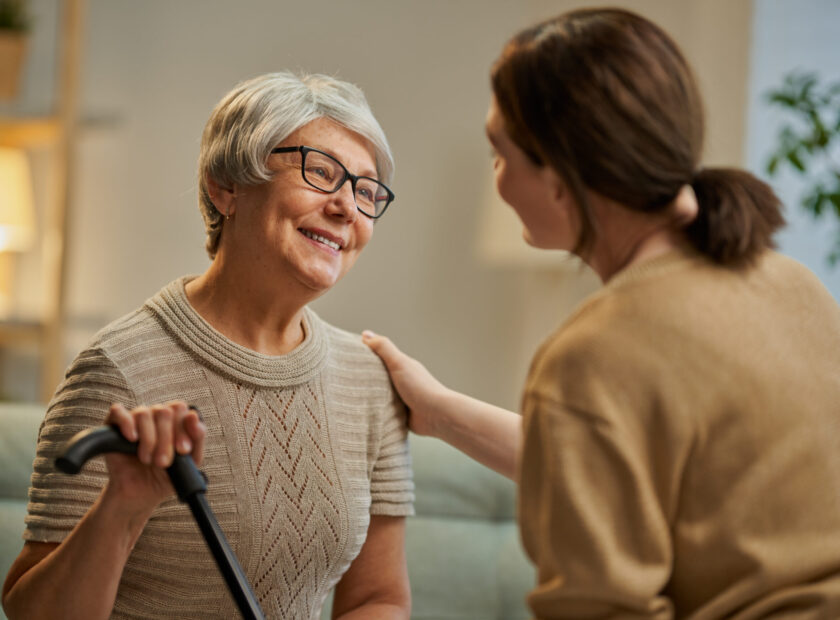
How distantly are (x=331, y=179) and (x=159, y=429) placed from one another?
0.53 meters

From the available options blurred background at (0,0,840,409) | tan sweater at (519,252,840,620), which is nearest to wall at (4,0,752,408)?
blurred background at (0,0,840,409)

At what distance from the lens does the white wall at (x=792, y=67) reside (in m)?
2.83

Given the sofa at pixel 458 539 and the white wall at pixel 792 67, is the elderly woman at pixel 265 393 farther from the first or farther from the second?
the white wall at pixel 792 67

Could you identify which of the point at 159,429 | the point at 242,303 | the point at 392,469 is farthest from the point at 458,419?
the point at 159,429

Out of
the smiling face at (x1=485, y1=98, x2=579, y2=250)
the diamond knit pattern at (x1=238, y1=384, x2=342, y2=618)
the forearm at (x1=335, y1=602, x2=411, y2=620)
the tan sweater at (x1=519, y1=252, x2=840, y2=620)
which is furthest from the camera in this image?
the forearm at (x1=335, y1=602, x2=411, y2=620)

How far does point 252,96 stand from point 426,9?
1991 millimetres

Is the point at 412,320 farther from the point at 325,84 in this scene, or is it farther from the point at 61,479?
the point at 61,479

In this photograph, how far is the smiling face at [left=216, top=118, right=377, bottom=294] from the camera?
135 centimetres

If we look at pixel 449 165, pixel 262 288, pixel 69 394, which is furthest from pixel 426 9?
pixel 69 394

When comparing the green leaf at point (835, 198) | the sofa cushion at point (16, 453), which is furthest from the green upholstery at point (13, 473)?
the green leaf at point (835, 198)

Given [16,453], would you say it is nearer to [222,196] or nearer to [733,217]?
[222,196]

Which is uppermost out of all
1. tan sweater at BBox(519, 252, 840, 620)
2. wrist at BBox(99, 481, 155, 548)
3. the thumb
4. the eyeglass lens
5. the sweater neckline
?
the eyeglass lens

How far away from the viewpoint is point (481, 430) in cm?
151

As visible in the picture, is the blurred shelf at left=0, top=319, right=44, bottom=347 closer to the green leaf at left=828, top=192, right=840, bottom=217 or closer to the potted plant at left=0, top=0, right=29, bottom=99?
the potted plant at left=0, top=0, right=29, bottom=99
